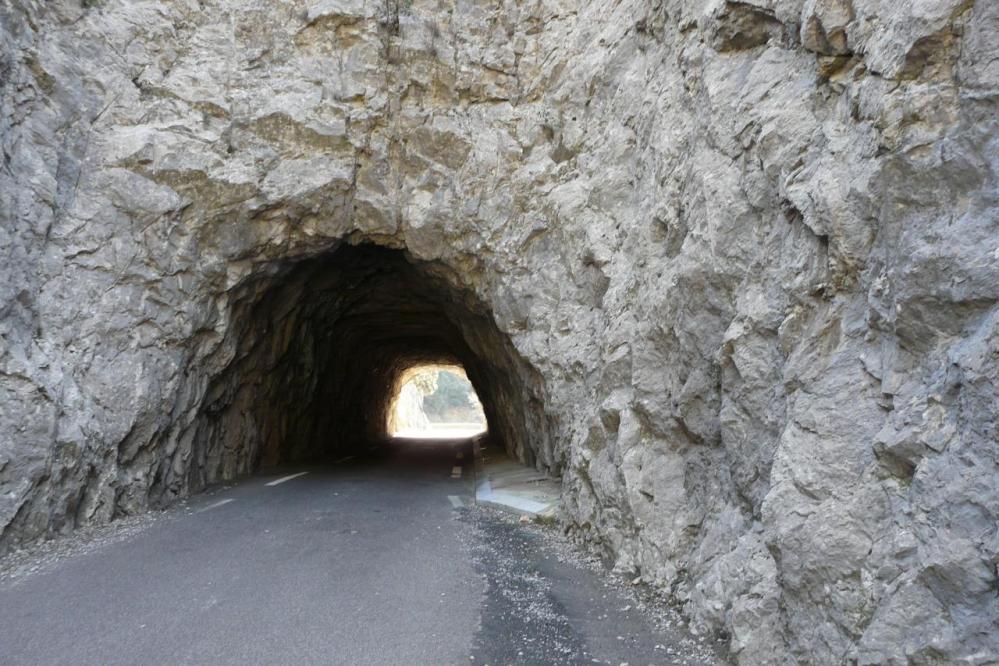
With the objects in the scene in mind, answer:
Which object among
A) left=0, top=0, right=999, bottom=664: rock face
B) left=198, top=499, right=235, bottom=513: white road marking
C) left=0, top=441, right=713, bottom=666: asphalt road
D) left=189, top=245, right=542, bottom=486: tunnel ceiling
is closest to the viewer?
left=0, top=0, right=999, bottom=664: rock face

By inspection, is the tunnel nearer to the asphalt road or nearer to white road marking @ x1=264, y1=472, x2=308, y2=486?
white road marking @ x1=264, y1=472, x2=308, y2=486

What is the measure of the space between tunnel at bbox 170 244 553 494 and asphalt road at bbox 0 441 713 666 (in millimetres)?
3998

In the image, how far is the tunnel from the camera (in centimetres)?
1291

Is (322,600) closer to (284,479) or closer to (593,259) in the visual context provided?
(593,259)

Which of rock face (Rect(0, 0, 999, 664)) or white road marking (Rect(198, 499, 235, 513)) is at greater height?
rock face (Rect(0, 0, 999, 664))

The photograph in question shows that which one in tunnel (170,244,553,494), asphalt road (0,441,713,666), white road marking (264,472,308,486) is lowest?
asphalt road (0,441,713,666)

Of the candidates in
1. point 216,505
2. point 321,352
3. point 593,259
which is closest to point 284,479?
point 216,505

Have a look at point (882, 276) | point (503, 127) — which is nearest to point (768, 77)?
point (882, 276)

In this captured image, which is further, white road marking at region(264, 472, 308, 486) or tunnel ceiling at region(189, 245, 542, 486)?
tunnel ceiling at region(189, 245, 542, 486)

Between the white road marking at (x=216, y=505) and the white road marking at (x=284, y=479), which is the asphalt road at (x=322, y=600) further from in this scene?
the white road marking at (x=284, y=479)

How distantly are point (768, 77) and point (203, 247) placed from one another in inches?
381

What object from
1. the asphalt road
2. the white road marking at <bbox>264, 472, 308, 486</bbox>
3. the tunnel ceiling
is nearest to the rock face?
the tunnel ceiling

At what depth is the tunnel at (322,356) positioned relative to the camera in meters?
12.9

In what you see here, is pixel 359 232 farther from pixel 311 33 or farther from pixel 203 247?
pixel 311 33
